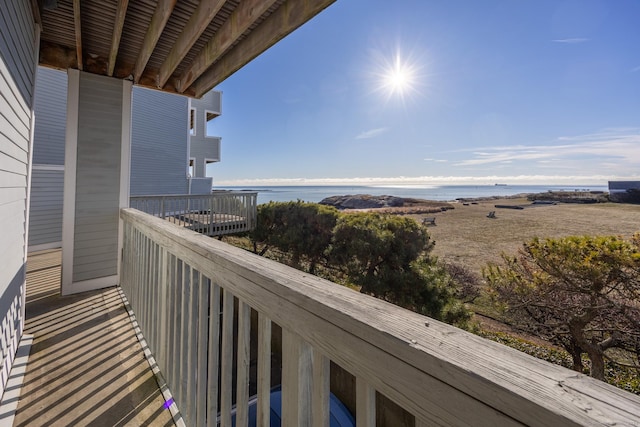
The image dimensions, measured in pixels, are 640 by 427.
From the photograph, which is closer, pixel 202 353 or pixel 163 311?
pixel 202 353

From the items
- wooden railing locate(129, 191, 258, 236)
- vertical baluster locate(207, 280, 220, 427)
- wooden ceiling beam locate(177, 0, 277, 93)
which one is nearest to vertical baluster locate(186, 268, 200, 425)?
vertical baluster locate(207, 280, 220, 427)

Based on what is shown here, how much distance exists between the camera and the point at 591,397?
354 mm

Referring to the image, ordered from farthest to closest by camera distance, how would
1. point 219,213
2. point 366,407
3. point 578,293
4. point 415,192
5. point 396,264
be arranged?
point 415,192 < point 219,213 < point 396,264 < point 578,293 < point 366,407

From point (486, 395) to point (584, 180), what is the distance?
115ft

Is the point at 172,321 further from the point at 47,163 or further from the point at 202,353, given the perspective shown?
the point at 47,163

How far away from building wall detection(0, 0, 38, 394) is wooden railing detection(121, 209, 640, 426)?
1.12m

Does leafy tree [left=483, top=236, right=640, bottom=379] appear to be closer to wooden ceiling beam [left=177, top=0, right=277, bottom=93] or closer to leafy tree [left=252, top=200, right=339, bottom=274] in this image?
leafy tree [left=252, top=200, right=339, bottom=274]

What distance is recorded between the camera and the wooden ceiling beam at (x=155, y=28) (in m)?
2.12

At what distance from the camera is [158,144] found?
1057 cm

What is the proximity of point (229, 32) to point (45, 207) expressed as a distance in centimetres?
647

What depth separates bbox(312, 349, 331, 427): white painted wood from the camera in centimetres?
67

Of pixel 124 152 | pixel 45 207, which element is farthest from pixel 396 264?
pixel 45 207

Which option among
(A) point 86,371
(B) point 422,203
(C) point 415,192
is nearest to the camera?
(A) point 86,371

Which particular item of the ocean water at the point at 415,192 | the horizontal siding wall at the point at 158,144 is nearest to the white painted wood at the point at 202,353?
the horizontal siding wall at the point at 158,144
